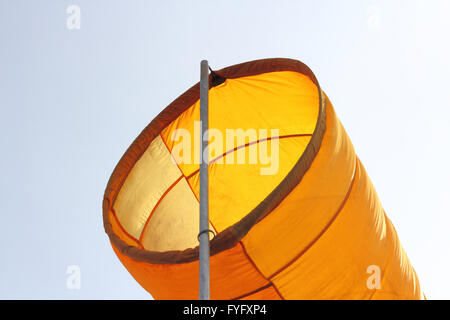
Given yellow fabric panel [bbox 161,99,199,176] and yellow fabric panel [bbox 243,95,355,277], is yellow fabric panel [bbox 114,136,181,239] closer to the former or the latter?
yellow fabric panel [bbox 161,99,199,176]

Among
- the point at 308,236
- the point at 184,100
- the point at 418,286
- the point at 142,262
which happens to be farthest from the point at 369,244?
the point at 184,100

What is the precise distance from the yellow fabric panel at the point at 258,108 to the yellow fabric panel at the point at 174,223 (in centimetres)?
25

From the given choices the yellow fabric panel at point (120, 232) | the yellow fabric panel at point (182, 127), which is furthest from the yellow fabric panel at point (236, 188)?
the yellow fabric panel at point (120, 232)

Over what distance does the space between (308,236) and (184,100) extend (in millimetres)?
1862

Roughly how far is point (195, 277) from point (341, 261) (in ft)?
3.52

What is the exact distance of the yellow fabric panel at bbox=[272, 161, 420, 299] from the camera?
4082mm

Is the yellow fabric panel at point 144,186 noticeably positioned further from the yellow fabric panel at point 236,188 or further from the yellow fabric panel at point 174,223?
the yellow fabric panel at point 236,188

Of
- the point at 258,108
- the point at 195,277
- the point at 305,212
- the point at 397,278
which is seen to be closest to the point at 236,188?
the point at 258,108

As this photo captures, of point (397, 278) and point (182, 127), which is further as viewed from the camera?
point (182, 127)

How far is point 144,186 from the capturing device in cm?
523

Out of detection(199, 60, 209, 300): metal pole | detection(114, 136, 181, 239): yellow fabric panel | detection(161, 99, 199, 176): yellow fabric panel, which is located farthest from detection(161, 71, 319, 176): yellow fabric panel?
detection(199, 60, 209, 300): metal pole

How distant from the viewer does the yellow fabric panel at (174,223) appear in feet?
16.9

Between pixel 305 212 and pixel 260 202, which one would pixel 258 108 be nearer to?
pixel 260 202
